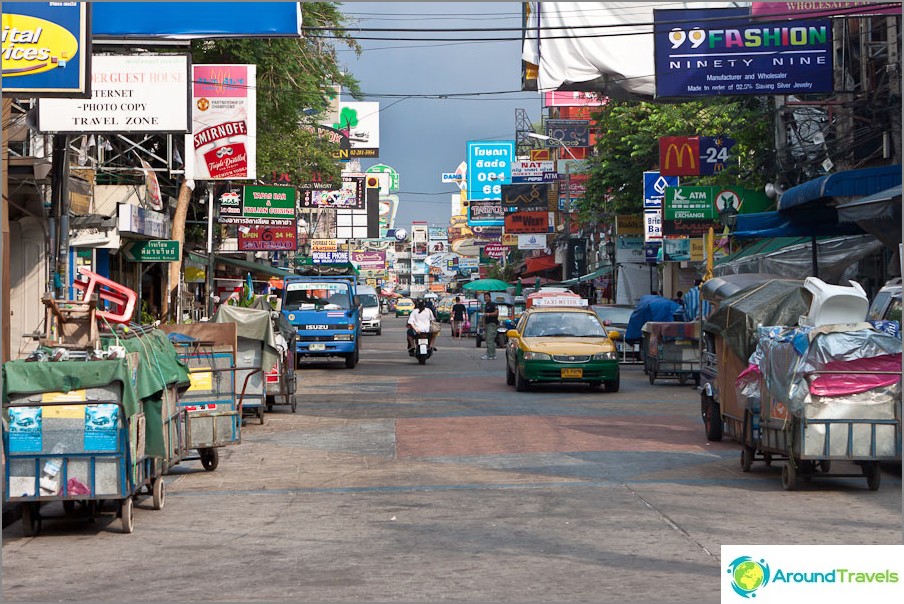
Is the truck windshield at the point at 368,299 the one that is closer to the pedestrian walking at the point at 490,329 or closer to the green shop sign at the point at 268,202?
the green shop sign at the point at 268,202

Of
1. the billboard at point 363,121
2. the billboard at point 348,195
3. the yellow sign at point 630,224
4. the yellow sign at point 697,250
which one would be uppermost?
the billboard at point 363,121

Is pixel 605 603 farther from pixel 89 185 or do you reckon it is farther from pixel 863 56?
pixel 863 56

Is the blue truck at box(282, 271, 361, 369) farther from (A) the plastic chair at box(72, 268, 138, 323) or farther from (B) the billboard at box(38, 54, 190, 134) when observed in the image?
(A) the plastic chair at box(72, 268, 138, 323)

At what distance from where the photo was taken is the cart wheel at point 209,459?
13398mm

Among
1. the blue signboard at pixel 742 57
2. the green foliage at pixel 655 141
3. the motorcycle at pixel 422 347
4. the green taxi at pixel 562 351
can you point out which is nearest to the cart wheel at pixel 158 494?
the blue signboard at pixel 742 57

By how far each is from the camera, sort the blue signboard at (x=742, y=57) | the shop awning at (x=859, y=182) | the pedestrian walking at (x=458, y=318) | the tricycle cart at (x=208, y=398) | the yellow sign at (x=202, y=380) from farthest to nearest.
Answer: the pedestrian walking at (x=458, y=318), the blue signboard at (x=742, y=57), the shop awning at (x=859, y=182), the yellow sign at (x=202, y=380), the tricycle cart at (x=208, y=398)

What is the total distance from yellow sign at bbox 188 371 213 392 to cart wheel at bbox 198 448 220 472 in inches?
27.4

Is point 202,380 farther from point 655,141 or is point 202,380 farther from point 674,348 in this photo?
point 655,141

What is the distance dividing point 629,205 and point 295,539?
40.0 m

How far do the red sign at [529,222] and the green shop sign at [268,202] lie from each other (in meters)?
32.6

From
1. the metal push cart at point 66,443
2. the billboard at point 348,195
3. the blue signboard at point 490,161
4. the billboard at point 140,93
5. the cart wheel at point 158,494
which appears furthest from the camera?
the blue signboard at point 490,161

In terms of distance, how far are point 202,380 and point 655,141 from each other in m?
31.8

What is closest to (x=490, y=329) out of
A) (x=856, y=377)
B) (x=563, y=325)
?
(x=563, y=325)

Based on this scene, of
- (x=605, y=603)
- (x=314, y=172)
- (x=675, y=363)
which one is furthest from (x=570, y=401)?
(x=314, y=172)
